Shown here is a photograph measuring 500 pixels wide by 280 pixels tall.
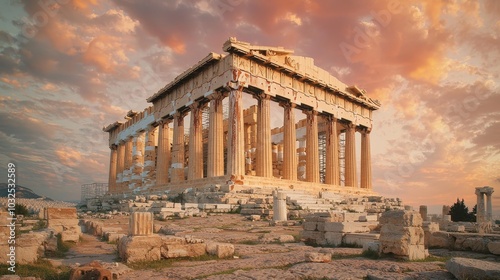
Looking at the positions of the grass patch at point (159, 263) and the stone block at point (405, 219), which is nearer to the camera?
the grass patch at point (159, 263)

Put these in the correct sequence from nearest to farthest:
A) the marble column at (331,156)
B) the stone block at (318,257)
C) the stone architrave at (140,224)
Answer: the stone block at (318,257) < the stone architrave at (140,224) < the marble column at (331,156)

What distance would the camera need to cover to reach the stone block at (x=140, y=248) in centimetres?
691

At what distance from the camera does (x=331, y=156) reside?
31.2m

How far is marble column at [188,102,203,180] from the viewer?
2642cm

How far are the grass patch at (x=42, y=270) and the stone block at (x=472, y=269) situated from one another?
5802 mm

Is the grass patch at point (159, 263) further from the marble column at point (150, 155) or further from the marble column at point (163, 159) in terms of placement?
the marble column at point (150, 155)

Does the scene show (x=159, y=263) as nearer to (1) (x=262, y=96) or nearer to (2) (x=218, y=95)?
(2) (x=218, y=95)

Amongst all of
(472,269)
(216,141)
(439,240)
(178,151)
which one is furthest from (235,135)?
(472,269)

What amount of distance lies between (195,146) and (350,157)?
14.2m

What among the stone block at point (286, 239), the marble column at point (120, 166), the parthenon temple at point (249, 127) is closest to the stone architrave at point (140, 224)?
the stone block at point (286, 239)

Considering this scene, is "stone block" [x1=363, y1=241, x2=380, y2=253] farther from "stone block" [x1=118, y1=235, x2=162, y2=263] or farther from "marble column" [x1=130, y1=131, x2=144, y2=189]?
"marble column" [x1=130, y1=131, x2=144, y2=189]

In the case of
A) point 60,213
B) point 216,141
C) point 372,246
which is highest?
point 216,141

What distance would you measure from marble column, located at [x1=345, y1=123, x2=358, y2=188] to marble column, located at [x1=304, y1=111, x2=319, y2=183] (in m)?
5.28

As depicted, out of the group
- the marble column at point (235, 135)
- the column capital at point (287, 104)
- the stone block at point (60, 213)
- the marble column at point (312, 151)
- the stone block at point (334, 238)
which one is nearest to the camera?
the stone block at point (334, 238)
